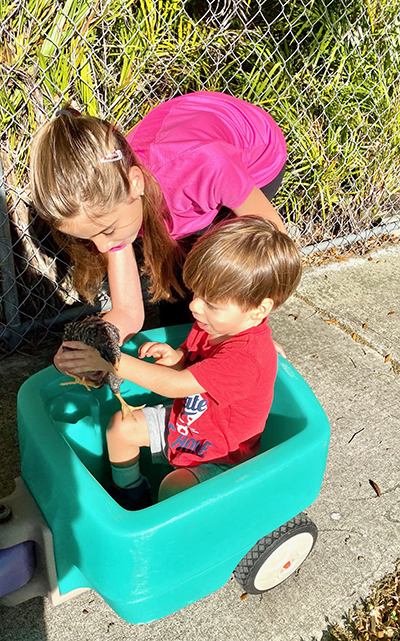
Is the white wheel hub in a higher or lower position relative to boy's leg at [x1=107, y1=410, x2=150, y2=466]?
lower


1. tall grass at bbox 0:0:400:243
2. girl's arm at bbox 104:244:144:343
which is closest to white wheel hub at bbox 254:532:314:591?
girl's arm at bbox 104:244:144:343

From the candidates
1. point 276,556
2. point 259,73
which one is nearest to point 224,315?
point 276,556

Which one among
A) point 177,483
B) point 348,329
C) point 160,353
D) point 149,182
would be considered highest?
point 149,182

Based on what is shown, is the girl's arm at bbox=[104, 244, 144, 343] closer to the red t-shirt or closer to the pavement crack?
the red t-shirt

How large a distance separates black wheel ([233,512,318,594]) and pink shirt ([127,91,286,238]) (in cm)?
90

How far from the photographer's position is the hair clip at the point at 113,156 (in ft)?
4.69

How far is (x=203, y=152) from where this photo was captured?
1635 mm

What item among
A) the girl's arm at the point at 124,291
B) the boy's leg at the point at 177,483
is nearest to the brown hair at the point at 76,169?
the girl's arm at the point at 124,291

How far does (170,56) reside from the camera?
2.54 metres

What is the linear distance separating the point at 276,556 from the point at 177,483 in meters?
0.33

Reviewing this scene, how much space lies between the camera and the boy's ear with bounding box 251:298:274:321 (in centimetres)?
150

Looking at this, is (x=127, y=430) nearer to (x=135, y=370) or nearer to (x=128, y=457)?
(x=128, y=457)

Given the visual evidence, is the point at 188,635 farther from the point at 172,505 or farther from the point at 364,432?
the point at 364,432

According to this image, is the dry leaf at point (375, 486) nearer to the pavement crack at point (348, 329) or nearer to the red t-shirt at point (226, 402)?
the red t-shirt at point (226, 402)
